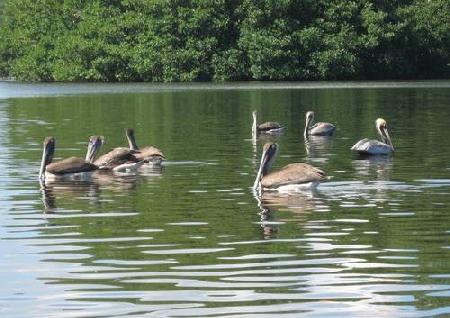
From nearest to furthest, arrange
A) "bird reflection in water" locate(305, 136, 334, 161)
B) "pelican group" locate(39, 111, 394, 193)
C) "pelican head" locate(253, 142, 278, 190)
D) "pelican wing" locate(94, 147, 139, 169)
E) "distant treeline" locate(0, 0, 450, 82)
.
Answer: "pelican group" locate(39, 111, 394, 193), "pelican head" locate(253, 142, 278, 190), "pelican wing" locate(94, 147, 139, 169), "bird reflection in water" locate(305, 136, 334, 161), "distant treeline" locate(0, 0, 450, 82)

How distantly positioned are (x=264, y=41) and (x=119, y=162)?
232 feet

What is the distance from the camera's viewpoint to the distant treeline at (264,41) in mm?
97288

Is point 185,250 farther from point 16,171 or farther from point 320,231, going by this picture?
point 16,171

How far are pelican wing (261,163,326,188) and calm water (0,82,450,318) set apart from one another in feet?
1.15

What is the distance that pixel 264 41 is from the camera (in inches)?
3787

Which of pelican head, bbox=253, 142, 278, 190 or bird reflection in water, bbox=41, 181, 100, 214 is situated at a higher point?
pelican head, bbox=253, 142, 278, 190

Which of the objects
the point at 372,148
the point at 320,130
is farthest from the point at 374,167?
the point at 320,130

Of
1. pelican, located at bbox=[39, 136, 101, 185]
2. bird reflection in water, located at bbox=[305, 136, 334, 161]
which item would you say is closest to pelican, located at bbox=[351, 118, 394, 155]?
bird reflection in water, located at bbox=[305, 136, 334, 161]

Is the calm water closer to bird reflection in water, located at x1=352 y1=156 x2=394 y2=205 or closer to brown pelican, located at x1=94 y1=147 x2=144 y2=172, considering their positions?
bird reflection in water, located at x1=352 y1=156 x2=394 y2=205

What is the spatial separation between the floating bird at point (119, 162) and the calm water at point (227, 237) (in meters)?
0.63

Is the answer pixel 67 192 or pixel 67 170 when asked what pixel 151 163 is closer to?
pixel 67 170

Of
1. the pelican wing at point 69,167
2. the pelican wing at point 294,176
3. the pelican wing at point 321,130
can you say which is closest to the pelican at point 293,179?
the pelican wing at point 294,176

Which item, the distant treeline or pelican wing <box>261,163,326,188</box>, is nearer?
pelican wing <box>261,163,326,188</box>

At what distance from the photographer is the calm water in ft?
39.8
